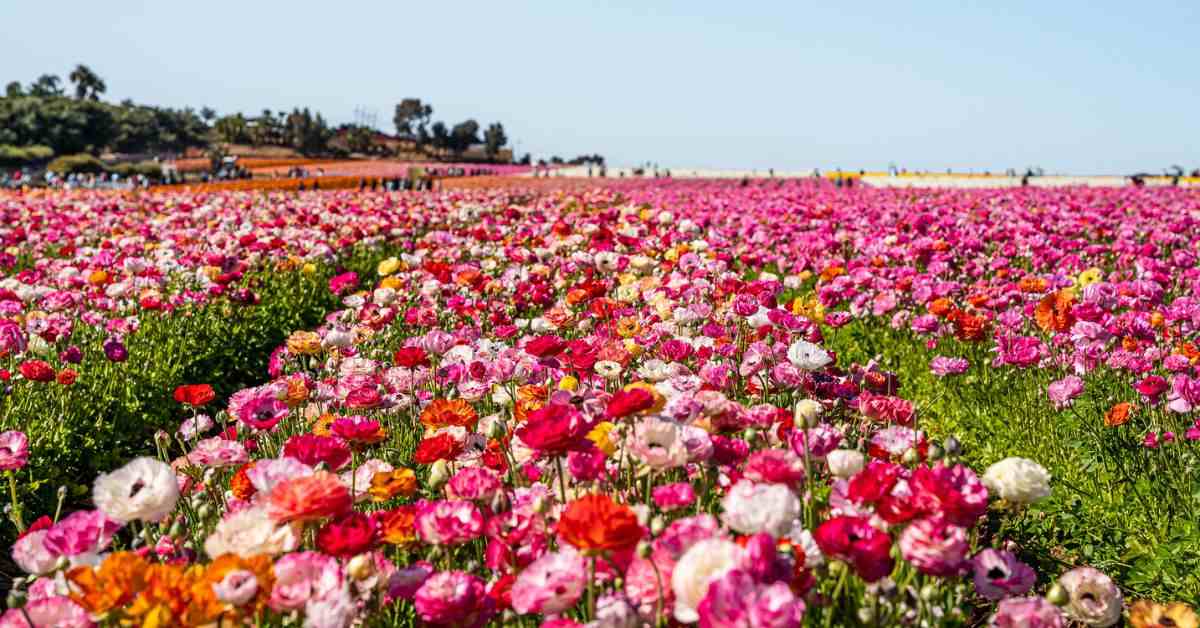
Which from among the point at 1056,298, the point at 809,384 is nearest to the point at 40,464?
the point at 809,384

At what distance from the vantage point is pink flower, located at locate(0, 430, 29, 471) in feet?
8.79

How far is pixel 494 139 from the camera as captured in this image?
10069 cm

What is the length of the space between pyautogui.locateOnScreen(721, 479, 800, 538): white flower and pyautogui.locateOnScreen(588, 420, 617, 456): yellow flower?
0.71 m

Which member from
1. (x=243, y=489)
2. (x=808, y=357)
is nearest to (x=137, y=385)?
(x=243, y=489)

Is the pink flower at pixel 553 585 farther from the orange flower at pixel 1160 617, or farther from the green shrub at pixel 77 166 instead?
the green shrub at pixel 77 166

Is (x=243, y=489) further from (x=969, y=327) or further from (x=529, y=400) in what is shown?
(x=969, y=327)

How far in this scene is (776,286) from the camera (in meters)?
5.07

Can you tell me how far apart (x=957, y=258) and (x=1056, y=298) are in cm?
390

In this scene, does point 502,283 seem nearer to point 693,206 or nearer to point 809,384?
point 809,384

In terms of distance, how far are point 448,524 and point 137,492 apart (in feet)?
2.40

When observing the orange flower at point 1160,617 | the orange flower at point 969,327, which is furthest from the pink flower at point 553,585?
the orange flower at point 969,327

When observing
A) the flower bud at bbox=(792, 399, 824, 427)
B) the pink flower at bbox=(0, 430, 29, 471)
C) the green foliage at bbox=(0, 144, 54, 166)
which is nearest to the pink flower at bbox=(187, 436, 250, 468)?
the pink flower at bbox=(0, 430, 29, 471)

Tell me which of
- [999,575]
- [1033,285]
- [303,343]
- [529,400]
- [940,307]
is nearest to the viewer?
[999,575]

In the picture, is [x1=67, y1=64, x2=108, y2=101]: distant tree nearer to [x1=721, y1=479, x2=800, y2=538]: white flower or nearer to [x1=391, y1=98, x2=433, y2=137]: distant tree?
[x1=391, y1=98, x2=433, y2=137]: distant tree
